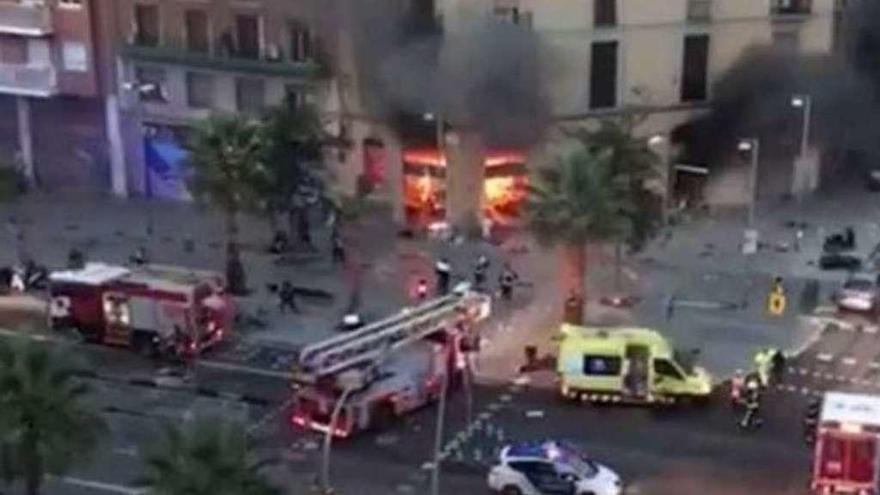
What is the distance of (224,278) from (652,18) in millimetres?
18678

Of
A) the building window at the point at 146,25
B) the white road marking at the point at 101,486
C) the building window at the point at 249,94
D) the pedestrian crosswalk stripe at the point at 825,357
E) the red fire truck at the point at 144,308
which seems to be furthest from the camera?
the building window at the point at 146,25

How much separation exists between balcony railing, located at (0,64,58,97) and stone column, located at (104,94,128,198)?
2209mm

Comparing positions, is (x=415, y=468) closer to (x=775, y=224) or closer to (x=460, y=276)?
(x=460, y=276)

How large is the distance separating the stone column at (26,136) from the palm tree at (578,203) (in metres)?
27.4

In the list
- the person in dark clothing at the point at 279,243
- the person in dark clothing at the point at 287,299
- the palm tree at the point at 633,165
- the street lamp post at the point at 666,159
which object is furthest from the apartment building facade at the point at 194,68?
the palm tree at the point at 633,165

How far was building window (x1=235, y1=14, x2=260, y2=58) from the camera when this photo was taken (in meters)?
62.9

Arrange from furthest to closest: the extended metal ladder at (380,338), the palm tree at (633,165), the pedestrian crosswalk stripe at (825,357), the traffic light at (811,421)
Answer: the palm tree at (633,165), the pedestrian crosswalk stripe at (825,357), the extended metal ladder at (380,338), the traffic light at (811,421)

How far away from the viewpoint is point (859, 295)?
5119 centimetres

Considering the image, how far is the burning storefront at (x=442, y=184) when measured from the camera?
60.7m

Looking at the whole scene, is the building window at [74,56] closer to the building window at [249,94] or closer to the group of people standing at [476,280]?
the building window at [249,94]

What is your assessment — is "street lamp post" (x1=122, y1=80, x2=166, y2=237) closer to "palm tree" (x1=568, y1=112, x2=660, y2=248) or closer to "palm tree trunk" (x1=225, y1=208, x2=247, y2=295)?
"palm tree trunk" (x1=225, y1=208, x2=247, y2=295)

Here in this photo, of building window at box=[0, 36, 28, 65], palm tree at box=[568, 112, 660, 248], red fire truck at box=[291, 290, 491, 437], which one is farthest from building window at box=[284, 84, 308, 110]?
red fire truck at box=[291, 290, 491, 437]

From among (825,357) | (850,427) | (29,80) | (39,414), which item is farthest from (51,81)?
(850,427)

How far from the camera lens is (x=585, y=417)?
4344 cm
